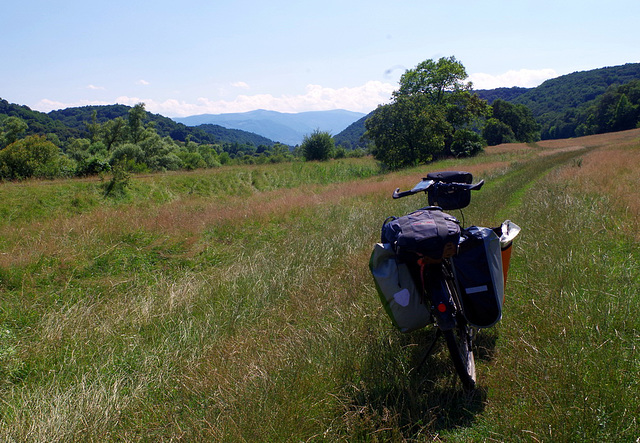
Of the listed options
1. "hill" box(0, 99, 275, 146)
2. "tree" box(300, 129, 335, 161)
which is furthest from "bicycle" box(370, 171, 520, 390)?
"hill" box(0, 99, 275, 146)

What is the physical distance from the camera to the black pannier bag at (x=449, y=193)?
303cm

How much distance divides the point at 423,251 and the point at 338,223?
6.29m

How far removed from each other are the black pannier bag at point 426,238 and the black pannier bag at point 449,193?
860 millimetres

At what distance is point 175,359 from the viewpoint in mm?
3314

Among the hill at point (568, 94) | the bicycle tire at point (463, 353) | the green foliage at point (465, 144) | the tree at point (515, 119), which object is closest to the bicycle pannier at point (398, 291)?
the bicycle tire at point (463, 353)

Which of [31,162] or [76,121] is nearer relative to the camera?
[31,162]

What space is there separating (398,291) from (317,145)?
118ft

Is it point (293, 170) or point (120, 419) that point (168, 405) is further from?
point (293, 170)

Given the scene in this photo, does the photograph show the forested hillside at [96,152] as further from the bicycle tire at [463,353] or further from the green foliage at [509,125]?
the green foliage at [509,125]

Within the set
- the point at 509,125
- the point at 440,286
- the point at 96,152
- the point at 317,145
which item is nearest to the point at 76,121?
the point at 96,152

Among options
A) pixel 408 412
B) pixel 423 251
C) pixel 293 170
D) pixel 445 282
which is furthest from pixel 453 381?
pixel 293 170

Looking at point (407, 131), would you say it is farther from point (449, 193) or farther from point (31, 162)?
point (449, 193)

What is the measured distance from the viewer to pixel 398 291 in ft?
7.52

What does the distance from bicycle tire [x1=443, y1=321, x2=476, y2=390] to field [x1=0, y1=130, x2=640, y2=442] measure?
120 mm
